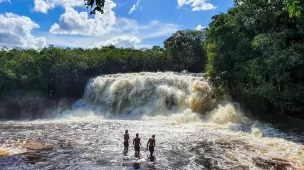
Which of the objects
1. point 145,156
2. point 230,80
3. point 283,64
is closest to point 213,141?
point 145,156

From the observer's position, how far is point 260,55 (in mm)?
26094

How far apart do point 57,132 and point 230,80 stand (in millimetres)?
15664

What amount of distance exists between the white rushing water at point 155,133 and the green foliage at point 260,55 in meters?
2.18

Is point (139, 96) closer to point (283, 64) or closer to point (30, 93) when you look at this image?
point (30, 93)

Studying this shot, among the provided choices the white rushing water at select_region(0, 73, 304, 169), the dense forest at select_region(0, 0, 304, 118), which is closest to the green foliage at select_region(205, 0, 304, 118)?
the dense forest at select_region(0, 0, 304, 118)

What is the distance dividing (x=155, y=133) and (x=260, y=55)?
10.9 m

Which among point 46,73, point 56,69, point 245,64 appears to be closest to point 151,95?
point 245,64

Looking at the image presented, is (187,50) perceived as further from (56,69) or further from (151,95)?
(56,69)

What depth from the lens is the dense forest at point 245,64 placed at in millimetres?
23375

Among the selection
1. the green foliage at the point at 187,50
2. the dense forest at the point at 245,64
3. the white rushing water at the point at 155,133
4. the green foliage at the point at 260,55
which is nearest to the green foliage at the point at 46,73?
the dense forest at the point at 245,64

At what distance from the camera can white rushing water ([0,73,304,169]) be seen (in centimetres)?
1554

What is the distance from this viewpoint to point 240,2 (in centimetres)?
2978

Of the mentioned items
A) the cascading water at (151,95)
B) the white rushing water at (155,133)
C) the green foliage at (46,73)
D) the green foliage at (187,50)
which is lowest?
the white rushing water at (155,133)

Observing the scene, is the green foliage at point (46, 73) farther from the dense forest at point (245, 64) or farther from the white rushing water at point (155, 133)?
the white rushing water at point (155, 133)
